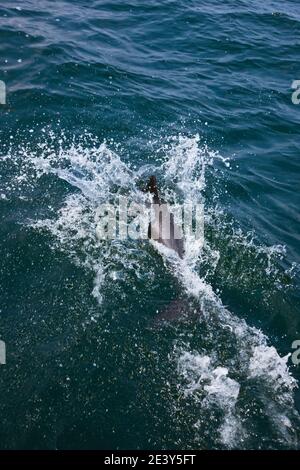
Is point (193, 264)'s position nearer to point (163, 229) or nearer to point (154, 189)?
point (163, 229)

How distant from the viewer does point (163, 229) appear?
795 cm

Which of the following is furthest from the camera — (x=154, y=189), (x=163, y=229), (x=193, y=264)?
(x=154, y=189)

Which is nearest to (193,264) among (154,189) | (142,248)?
(142,248)

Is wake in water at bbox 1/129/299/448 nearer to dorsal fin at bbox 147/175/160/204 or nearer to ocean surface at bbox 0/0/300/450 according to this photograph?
ocean surface at bbox 0/0/300/450

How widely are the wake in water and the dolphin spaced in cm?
14

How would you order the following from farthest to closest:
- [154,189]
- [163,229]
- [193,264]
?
[154,189] → [163,229] → [193,264]

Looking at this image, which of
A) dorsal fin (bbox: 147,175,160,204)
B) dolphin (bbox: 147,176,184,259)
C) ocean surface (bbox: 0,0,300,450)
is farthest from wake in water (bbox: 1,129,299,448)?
dorsal fin (bbox: 147,175,160,204)

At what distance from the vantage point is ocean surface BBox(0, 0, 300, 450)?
5598 mm

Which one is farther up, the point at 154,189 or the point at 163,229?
the point at 154,189

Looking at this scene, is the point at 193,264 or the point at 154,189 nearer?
the point at 193,264

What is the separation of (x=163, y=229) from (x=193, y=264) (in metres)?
0.82

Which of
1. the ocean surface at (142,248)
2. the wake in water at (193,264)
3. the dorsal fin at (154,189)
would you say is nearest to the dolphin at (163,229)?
the dorsal fin at (154,189)

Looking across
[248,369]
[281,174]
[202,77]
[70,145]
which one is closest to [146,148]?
[70,145]

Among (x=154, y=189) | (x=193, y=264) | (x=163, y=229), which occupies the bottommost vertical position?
(x=193, y=264)
